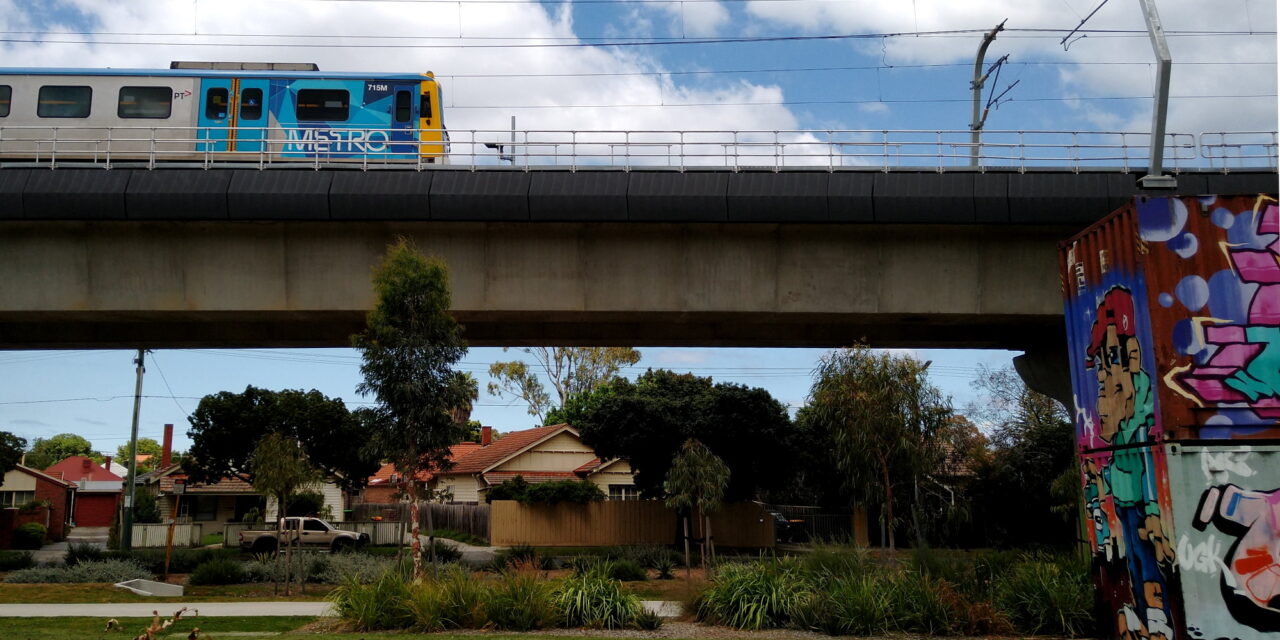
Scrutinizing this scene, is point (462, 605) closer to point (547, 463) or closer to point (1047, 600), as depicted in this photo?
point (1047, 600)

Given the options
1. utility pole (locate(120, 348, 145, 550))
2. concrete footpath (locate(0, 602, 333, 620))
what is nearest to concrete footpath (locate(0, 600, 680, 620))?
concrete footpath (locate(0, 602, 333, 620))

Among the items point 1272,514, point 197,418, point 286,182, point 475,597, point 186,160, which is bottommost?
point 475,597

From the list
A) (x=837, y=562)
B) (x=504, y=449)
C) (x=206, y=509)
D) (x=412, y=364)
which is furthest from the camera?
(x=504, y=449)

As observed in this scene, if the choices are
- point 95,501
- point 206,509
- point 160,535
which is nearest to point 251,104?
point 160,535

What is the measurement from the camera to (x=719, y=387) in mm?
40875

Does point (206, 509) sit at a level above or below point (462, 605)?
above

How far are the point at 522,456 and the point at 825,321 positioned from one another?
1349 inches

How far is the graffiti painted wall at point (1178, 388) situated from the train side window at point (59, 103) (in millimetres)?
22310

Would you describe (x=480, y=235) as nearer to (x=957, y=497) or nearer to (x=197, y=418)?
(x=957, y=497)

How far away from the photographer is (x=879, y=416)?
19797 mm

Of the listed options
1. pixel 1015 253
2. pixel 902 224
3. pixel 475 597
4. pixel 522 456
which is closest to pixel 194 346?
pixel 475 597

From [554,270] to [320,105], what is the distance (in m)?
7.35

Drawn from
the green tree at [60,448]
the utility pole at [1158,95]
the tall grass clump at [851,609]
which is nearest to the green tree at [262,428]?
the tall grass clump at [851,609]

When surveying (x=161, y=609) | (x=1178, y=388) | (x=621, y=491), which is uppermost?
(x=1178, y=388)
